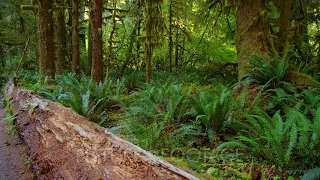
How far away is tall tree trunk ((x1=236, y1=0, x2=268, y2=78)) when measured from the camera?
547cm

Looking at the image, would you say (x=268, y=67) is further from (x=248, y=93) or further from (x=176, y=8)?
(x=176, y=8)

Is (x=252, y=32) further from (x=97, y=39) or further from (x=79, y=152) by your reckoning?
(x=79, y=152)

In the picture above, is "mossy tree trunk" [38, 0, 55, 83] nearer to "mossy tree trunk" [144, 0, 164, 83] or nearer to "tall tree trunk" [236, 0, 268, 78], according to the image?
"mossy tree trunk" [144, 0, 164, 83]

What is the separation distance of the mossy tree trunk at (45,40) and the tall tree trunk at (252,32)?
18.7 feet

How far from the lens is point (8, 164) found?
3.72 meters

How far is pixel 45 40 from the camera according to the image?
25.5 ft

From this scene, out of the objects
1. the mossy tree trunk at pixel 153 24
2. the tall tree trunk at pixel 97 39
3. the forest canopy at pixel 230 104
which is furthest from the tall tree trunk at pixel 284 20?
the tall tree trunk at pixel 97 39

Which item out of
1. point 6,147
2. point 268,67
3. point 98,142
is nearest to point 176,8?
point 268,67

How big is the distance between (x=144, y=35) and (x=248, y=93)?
3.33 metres

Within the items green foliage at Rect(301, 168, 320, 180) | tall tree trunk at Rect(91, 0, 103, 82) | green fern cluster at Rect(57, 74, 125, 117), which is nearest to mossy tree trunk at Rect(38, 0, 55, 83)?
green fern cluster at Rect(57, 74, 125, 117)

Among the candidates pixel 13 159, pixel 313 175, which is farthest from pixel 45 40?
pixel 313 175

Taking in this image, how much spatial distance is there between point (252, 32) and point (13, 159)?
5228 millimetres

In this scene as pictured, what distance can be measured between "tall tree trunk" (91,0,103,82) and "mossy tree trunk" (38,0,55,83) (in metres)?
1.59

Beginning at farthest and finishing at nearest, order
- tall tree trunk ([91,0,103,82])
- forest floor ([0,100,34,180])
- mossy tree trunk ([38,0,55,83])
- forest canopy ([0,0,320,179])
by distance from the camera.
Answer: mossy tree trunk ([38,0,55,83]), tall tree trunk ([91,0,103,82]), forest floor ([0,100,34,180]), forest canopy ([0,0,320,179])
